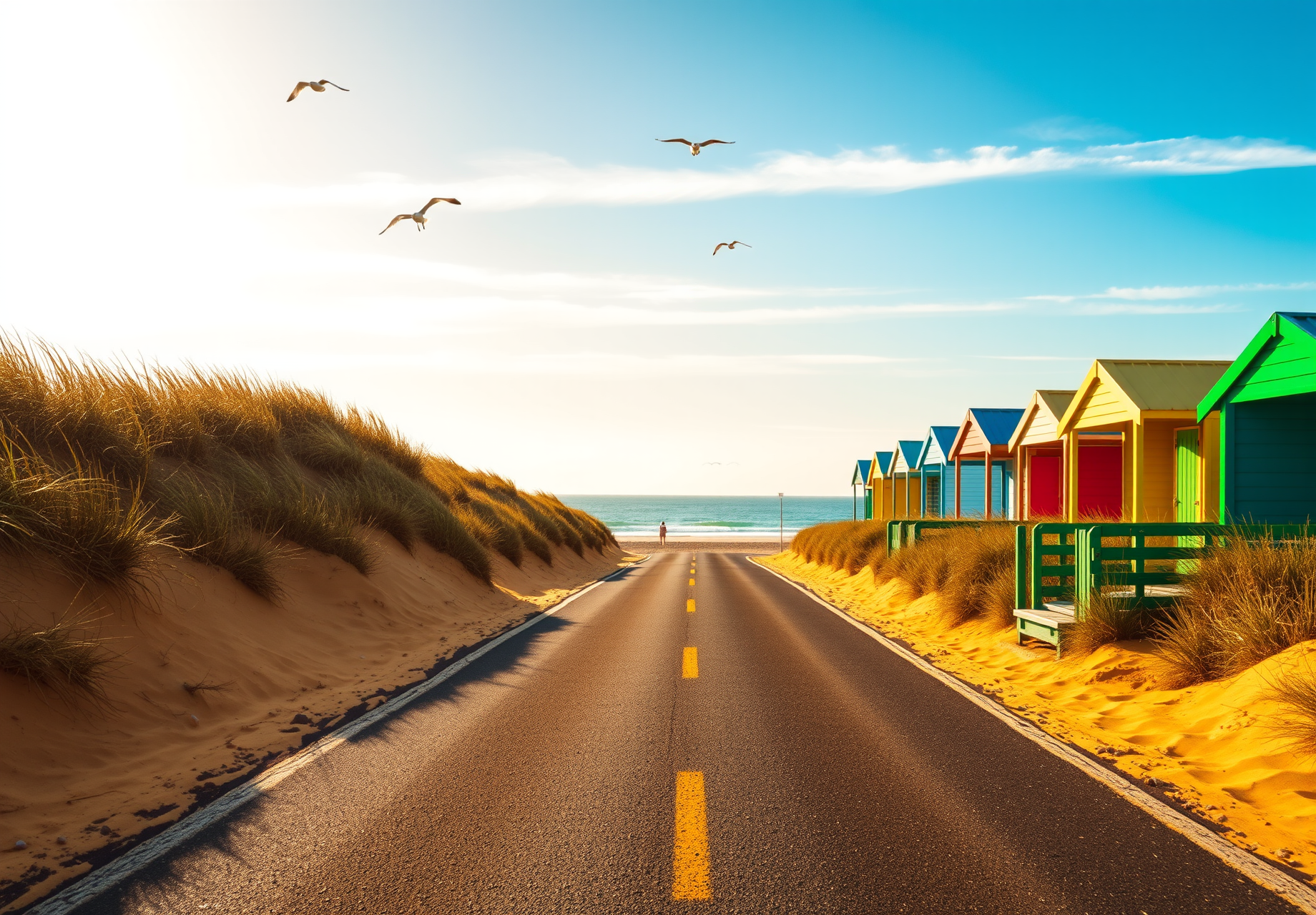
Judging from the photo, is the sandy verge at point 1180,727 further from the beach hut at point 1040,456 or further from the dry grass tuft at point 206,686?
the beach hut at point 1040,456

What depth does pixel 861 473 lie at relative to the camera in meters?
52.6

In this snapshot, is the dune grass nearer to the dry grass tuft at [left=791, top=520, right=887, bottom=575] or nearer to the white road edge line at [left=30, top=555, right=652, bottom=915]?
the dry grass tuft at [left=791, top=520, right=887, bottom=575]

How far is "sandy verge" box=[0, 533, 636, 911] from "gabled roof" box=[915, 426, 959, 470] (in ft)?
86.8

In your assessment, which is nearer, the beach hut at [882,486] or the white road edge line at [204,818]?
the white road edge line at [204,818]

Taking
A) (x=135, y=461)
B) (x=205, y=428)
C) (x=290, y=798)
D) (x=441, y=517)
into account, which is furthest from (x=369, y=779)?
(x=441, y=517)

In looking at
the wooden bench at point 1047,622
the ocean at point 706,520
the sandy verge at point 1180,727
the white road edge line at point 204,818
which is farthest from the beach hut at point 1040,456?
the ocean at point 706,520

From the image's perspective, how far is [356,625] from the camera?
10.0 meters

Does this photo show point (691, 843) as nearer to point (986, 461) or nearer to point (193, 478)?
point (193, 478)

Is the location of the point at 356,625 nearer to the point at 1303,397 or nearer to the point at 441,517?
the point at 441,517

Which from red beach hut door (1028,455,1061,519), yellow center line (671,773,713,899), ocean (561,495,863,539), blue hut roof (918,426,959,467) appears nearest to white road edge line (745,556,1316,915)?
yellow center line (671,773,713,899)

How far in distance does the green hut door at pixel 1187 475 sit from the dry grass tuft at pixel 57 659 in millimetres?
19370

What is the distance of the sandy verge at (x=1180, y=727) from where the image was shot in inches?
176

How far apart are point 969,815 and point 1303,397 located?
12.0m

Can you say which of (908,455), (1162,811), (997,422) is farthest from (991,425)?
(1162,811)
